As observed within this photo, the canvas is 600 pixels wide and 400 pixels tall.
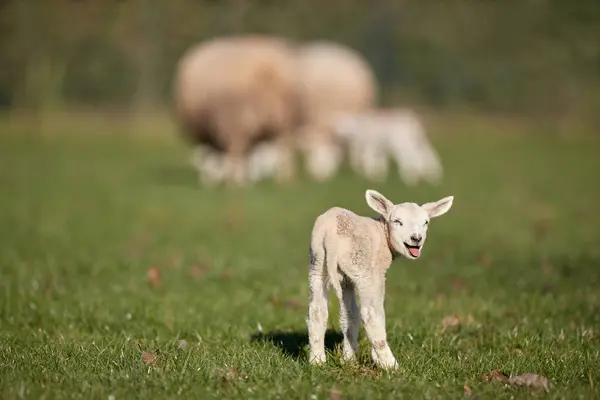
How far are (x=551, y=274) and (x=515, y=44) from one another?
94.4 ft

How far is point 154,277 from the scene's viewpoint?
842cm

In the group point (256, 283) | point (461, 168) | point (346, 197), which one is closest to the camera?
point (256, 283)

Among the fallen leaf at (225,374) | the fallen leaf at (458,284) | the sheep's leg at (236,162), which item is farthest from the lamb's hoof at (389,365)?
the sheep's leg at (236,162)

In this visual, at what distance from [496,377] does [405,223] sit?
99cm

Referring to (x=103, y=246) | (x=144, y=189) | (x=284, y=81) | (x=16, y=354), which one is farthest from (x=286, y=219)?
(x=16, y=354)

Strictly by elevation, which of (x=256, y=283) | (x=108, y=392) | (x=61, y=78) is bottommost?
(x=61, y=78)

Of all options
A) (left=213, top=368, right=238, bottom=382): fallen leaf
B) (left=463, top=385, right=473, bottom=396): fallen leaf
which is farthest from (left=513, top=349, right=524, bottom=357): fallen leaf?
(left=213, top=368, right=238, bottom=382): fallen leaf

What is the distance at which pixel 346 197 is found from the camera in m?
15.2

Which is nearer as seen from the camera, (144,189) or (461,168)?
(144,189)

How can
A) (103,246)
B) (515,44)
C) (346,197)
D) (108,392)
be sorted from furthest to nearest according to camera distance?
(515,44)
(346,197)
(103,246)
(108,392)

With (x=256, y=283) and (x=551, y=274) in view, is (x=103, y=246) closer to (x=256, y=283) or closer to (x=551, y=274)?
(x=256, y=283)

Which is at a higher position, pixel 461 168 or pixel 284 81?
pixel 284 81

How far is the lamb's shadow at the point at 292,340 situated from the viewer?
18.3ft

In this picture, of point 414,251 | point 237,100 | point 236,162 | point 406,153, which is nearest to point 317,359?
point 414,251
